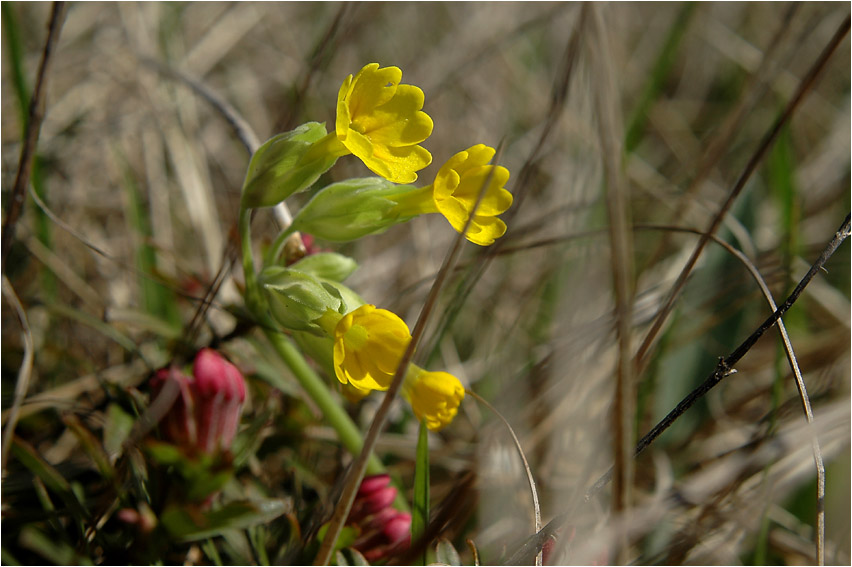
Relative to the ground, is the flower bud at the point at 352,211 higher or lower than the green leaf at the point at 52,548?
higher

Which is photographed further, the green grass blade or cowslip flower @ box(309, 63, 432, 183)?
the green grass blade

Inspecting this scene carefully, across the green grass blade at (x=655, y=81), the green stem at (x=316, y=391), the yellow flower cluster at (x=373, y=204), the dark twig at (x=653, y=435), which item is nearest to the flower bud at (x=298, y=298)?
the yellow flower cluster at (x=373, y=204)

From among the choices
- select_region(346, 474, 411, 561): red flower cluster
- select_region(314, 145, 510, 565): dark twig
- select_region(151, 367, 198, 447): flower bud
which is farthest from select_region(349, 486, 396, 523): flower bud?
select_region(151, 367, 198, 447): flower bud

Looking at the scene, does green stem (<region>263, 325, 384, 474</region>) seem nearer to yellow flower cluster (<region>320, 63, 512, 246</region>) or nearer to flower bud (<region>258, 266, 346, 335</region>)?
flower bud (<region>258, 266, 346, 335</region>)

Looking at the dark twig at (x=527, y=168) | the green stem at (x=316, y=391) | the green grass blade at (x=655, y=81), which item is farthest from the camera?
the green grass blade at (x=655, y=81)

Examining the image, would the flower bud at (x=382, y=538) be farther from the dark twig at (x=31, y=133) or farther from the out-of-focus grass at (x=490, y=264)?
the dark twig at (x=31, y=133)

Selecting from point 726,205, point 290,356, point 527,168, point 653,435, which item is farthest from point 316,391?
point 726,205

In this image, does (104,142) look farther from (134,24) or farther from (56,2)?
(56,2)
